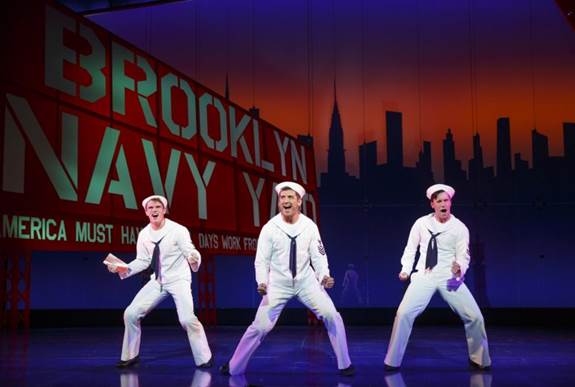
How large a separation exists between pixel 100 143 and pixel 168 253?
293 cm

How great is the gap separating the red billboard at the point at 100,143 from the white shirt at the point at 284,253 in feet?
10.7

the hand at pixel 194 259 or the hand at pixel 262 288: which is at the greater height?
the hand at pixel 194 259

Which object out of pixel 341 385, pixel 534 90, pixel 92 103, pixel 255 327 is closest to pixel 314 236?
pixel 255 327

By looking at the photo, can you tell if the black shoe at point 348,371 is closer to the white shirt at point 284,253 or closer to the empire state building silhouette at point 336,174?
the white shirt at point 284,253

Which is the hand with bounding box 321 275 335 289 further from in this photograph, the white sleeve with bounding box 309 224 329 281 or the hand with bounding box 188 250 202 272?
the hand with bounding box 188 250 202 272

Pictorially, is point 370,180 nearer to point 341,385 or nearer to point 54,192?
point 54,192

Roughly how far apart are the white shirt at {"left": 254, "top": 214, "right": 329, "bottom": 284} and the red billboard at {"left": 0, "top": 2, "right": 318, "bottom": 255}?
325cm

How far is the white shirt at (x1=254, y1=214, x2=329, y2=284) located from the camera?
658 cm

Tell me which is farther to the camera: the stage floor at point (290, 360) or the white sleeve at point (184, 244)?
the white sleeve at point (184, 244)

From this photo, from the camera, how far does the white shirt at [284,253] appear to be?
6.58 m

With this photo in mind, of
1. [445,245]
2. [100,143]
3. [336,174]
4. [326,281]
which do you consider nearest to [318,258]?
[326,281]

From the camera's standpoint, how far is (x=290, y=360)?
25.4 feet

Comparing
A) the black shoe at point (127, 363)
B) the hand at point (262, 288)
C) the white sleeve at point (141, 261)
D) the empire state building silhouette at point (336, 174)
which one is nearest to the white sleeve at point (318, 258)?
the hand at point (262, 288)

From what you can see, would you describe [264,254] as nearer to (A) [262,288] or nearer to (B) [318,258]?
(A) [262,288]
